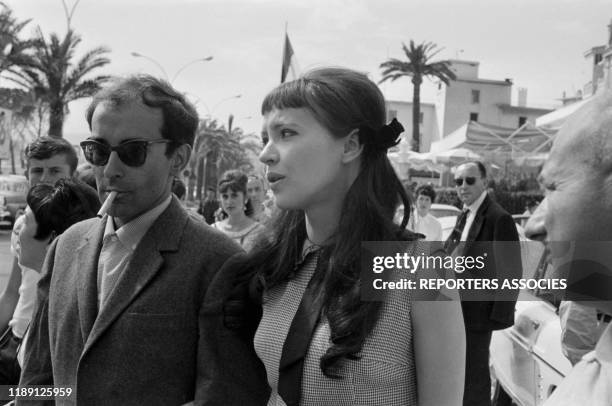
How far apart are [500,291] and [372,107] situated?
109 inches

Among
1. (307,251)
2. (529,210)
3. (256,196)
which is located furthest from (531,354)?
(529,210)

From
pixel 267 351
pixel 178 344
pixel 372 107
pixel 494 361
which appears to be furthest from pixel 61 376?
pixel 494 361

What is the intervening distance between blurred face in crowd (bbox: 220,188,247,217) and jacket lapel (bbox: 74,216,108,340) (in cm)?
427

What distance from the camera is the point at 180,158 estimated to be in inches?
93.0

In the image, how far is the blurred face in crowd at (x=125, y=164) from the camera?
7.16ft

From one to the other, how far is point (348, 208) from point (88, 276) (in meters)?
0.91

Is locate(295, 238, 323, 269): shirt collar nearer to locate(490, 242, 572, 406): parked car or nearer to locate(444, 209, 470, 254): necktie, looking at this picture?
locate(490, 242, 572, 406): parked car

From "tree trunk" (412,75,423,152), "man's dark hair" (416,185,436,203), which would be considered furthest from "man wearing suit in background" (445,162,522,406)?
"tree trunk" (412,75,423,152)

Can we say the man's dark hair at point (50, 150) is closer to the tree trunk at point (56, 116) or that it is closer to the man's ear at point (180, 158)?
the man's ear at point (180, 158)

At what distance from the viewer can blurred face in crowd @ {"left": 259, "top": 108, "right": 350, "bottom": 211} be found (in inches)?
77.3

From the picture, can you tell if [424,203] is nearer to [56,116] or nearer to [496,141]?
[496,141]

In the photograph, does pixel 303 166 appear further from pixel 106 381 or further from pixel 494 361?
pixel 494 361

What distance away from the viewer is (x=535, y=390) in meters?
4.23

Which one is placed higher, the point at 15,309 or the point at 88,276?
the point at 88,276
